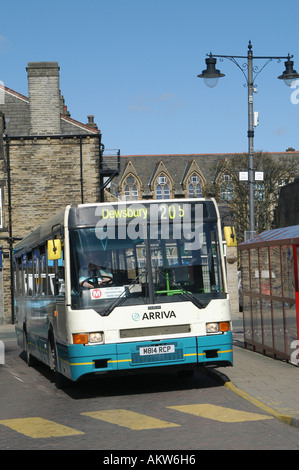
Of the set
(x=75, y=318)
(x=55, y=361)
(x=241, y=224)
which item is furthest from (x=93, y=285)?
(x=241, y=224)

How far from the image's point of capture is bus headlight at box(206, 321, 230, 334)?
11.6m

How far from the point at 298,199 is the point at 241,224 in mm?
22720

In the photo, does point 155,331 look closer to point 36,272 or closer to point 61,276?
point 61,276

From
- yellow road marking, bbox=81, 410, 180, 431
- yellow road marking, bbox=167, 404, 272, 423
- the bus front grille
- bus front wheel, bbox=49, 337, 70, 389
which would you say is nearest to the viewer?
yellow road marking, bbox=81, 410, 180, 431

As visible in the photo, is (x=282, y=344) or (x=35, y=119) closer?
(x=282, y=344)

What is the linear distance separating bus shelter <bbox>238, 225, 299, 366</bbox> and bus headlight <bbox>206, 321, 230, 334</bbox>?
7.33 ft

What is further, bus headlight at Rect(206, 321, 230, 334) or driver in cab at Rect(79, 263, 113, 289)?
bus headlight at Rect(206, 321, 230, 334)

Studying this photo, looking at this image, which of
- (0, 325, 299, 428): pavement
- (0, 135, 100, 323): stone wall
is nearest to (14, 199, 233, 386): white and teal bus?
(0, 325, 299, 428): pavement

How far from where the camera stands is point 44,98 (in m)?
40.6

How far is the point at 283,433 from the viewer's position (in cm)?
823

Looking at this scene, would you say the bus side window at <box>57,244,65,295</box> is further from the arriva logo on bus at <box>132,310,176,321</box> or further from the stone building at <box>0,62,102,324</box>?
the stone building at <box>0,62,102,324</box>

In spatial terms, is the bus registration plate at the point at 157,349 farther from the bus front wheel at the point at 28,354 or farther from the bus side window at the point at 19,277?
the bus side window at the point at 19,277

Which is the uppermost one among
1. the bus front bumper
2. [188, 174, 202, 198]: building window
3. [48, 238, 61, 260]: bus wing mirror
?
[188, 174, 202, 198]: building window
